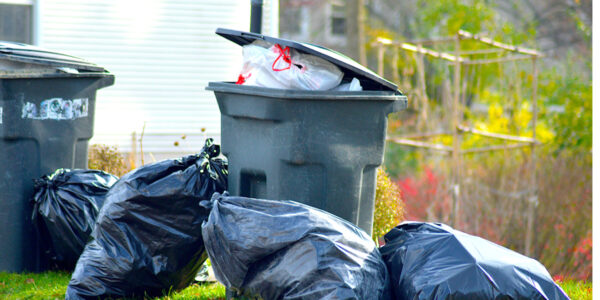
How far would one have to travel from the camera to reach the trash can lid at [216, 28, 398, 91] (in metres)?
3.10

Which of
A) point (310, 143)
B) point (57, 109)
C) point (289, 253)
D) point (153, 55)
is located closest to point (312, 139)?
point (310, 143)

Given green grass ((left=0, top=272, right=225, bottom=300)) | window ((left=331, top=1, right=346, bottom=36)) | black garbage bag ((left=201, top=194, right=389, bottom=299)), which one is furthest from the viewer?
window ((left=331, top=1, right=346, bottom=36))

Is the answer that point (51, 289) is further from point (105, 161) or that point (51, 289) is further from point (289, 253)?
point (105, 161)

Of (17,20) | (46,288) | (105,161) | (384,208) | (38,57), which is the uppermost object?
(17,20)

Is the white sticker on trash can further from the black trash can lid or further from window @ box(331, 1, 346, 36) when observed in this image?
window @ box(331, 1, 346, 36)

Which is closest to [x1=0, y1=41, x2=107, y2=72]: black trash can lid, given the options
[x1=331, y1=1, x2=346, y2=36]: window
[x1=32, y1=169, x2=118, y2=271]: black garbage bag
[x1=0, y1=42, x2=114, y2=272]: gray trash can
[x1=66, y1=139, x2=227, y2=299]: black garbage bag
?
[x1=0, y1=42, x2=114, y2=272]: gray trash can

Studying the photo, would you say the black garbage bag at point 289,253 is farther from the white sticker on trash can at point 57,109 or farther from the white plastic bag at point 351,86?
the white sticker on trash can at point 57,109

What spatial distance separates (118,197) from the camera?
337 centimetres

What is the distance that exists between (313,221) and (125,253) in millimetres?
1076

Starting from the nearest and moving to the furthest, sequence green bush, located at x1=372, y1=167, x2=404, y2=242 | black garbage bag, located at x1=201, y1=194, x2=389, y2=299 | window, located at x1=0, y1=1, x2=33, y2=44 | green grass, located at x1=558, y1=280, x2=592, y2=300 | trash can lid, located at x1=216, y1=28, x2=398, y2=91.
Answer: black garbage bag, located at x1=201, y1=194, x2=389, y2=299 → trash can lid, located at x1=216, y1=28, x2=398, y2=91 → green grass, located at x1=558, y1=280, x2=592, y2=300 → green bush, located at x1=372, y1=167, x2=404, y2=242 → window, located at x1=0, y1=1, x2=33, y2=44

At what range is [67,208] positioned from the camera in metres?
4.03

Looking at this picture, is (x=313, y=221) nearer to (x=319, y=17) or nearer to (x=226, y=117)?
(x=226, y=117)

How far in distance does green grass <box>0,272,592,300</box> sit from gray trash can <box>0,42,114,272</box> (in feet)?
0.58

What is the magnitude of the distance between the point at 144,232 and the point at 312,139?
0.96m
